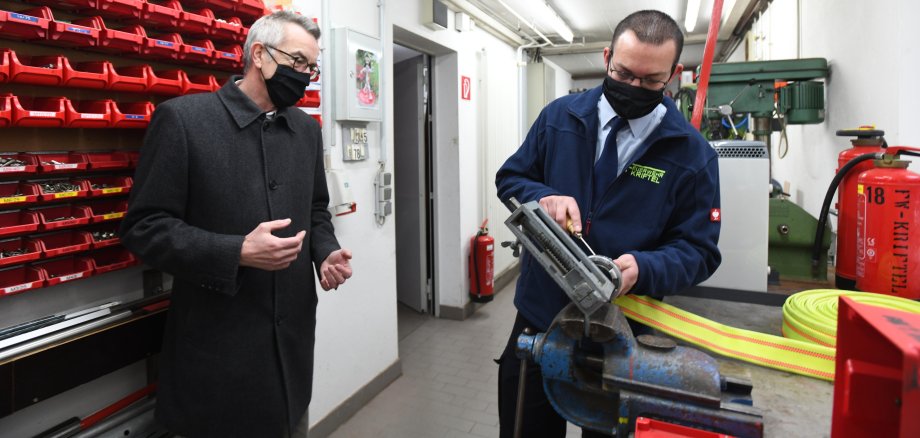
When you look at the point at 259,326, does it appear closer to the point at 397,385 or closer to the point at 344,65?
the point at 344,65

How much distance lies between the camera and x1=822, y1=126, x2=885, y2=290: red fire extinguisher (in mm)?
1803

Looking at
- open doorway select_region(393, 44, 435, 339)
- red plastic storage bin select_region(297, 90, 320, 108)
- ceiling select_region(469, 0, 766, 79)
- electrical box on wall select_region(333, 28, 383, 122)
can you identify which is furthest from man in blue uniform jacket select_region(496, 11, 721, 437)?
ceiling select_region(469, 0, 766, 79)

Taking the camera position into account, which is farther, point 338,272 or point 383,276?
point 383,276

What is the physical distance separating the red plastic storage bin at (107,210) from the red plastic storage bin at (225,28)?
1.90ft

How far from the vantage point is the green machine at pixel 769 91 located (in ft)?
8.92

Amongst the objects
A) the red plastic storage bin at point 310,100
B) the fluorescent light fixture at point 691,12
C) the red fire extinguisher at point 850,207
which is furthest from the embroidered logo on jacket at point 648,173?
the fluorescent light fixture at point 691,12

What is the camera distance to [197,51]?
5.26 feet

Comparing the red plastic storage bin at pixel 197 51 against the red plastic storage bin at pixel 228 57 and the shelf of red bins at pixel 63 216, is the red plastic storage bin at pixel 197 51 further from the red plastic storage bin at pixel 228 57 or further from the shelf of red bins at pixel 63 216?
the shelf of red bins at pixel 63 216

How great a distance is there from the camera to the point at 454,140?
4.29 metres

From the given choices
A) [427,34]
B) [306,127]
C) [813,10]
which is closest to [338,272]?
[306,127]

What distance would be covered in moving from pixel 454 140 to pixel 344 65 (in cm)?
185

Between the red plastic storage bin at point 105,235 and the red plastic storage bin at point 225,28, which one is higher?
the red plastic storage bin at point 225,28

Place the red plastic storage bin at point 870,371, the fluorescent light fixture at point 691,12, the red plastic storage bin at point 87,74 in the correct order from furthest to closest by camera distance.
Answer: the fluorescent light fixture at point 691,12 → the red plastic storage bin at point 87,74 → the red plastic storage bin at point 870,371

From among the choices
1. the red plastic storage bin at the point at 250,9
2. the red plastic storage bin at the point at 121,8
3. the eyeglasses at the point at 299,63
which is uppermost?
the red plastic storage bin at the point at 250,9
